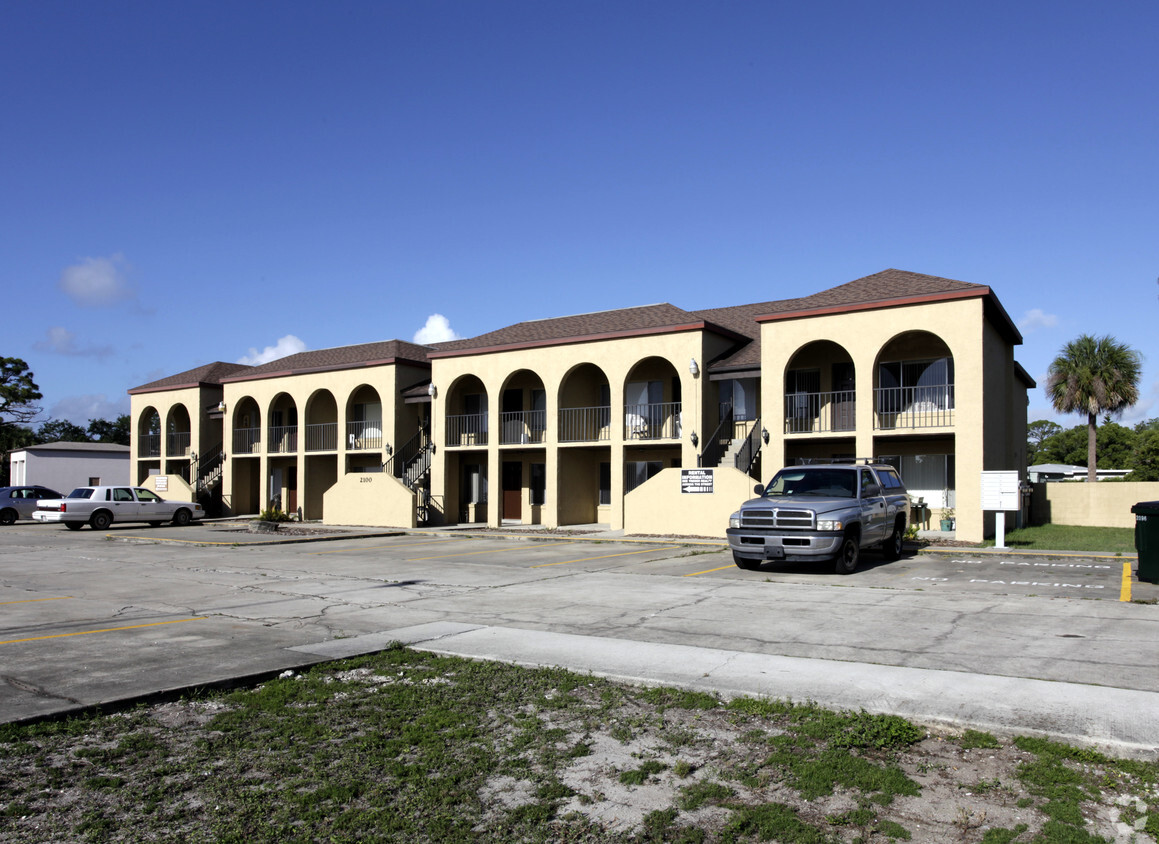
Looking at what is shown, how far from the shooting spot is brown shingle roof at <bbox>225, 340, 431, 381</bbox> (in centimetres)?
3466

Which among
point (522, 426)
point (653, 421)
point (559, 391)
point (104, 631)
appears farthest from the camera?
point (522, 426)

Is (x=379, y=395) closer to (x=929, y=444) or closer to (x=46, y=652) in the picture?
(x=929, y=444)

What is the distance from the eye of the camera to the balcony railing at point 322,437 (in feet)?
122

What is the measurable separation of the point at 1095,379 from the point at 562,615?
37.9 m

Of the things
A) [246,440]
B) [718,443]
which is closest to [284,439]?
[246,440]

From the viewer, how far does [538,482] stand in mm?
32844

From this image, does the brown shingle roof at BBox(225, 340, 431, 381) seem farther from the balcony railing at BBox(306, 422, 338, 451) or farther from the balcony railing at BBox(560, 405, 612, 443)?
the balcony railing at BBox(560, 405, 612, 443)

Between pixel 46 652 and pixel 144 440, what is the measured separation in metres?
39.5

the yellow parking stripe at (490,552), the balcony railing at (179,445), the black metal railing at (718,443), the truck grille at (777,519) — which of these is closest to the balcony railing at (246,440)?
the balcony railing at (179,445)

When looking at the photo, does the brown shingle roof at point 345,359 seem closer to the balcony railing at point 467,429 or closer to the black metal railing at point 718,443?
the balcony railing at point 467,429

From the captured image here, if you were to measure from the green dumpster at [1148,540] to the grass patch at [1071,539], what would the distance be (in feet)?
19.1

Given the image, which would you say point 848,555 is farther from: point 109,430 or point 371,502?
point 109,430

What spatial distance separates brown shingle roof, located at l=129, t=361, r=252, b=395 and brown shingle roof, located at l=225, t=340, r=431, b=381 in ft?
8.43

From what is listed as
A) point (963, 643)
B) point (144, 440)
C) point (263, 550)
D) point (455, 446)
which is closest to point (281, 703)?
point (963, 643)
